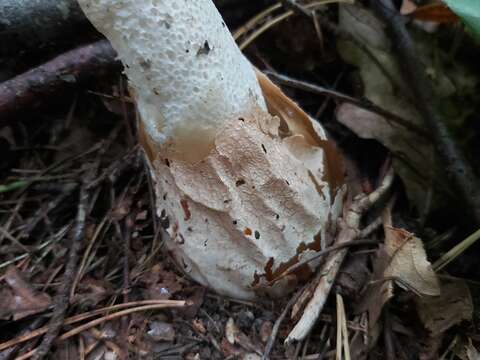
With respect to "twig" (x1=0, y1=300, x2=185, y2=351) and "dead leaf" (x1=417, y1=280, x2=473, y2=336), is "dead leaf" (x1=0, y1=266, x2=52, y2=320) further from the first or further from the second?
"dead leaf" (x1=417, y1=280, x2=473, y2=336)

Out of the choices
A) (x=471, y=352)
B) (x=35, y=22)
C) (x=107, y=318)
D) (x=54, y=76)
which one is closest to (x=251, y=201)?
(x=107, y=318)

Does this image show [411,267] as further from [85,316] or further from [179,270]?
[85,316]

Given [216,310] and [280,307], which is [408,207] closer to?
[280,307]

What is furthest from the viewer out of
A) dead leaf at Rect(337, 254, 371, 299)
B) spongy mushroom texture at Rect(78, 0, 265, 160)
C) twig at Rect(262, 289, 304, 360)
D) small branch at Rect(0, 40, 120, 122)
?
small branch at Rect(0, 40, 120, 122)

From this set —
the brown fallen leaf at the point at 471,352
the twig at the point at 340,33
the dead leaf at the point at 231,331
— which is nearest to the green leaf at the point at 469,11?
the twig at the point at 340,33

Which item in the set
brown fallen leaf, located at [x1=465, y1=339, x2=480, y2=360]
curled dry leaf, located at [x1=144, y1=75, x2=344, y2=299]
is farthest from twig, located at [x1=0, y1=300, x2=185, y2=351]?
brown fallen leaf, located at [x1=465, y1=339, x2=480, y2=360]

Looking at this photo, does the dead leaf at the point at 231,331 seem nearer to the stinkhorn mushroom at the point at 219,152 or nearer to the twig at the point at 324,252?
the stinkhorn mushroom at the point at 219,152
